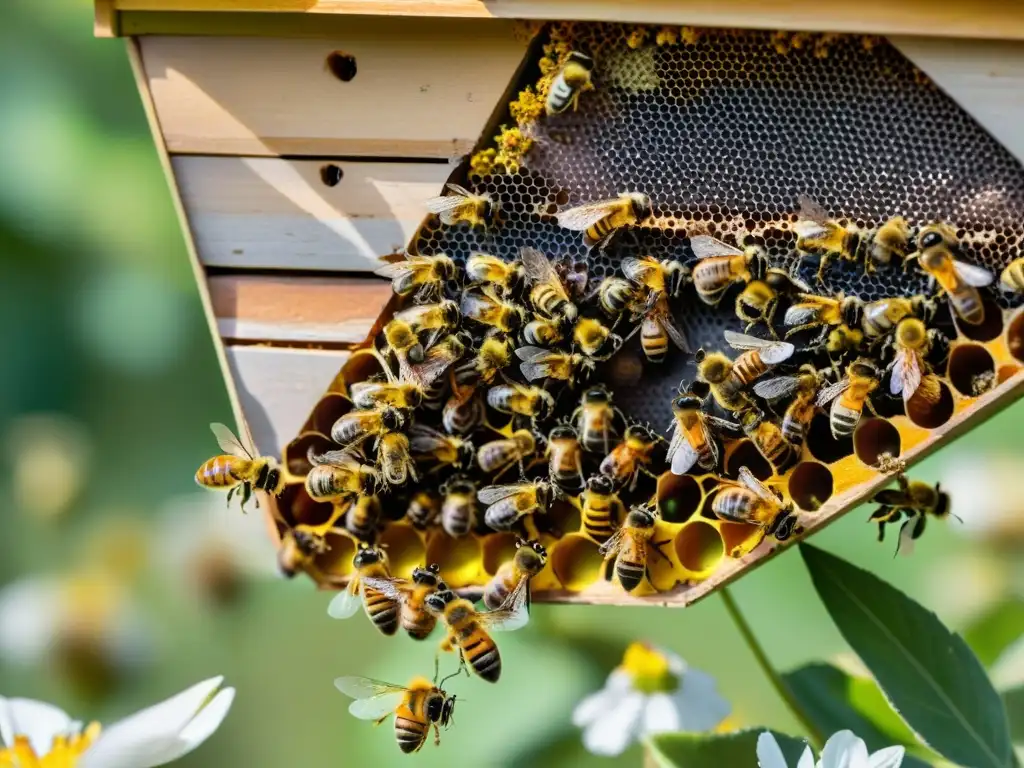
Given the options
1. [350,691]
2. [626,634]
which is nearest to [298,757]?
[626,634]

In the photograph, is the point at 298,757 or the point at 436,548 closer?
the point at 436,548

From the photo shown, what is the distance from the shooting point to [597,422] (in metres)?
1.89

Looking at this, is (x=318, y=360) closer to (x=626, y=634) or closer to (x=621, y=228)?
(x=621, y=228)

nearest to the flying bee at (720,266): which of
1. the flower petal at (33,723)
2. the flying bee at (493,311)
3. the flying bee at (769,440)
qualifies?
the flying bee at (769,440)

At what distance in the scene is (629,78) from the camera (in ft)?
6.32

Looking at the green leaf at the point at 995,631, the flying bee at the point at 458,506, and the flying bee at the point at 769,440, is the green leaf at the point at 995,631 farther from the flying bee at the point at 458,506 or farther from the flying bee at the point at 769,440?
the flying bee at the point at 458,506

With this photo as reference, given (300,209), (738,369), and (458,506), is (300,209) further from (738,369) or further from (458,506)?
(738,369)

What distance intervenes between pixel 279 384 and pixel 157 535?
158cm

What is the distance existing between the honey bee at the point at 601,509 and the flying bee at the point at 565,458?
3 centimetres

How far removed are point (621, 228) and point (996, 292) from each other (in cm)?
64

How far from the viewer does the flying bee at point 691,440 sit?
183 centimetres

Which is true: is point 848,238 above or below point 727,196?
below

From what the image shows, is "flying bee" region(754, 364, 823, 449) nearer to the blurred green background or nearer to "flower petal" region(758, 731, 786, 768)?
"flower petal" region(758, 731, 786, 768)

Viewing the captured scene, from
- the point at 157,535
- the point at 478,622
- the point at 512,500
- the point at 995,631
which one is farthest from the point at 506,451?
the point at 157,535
